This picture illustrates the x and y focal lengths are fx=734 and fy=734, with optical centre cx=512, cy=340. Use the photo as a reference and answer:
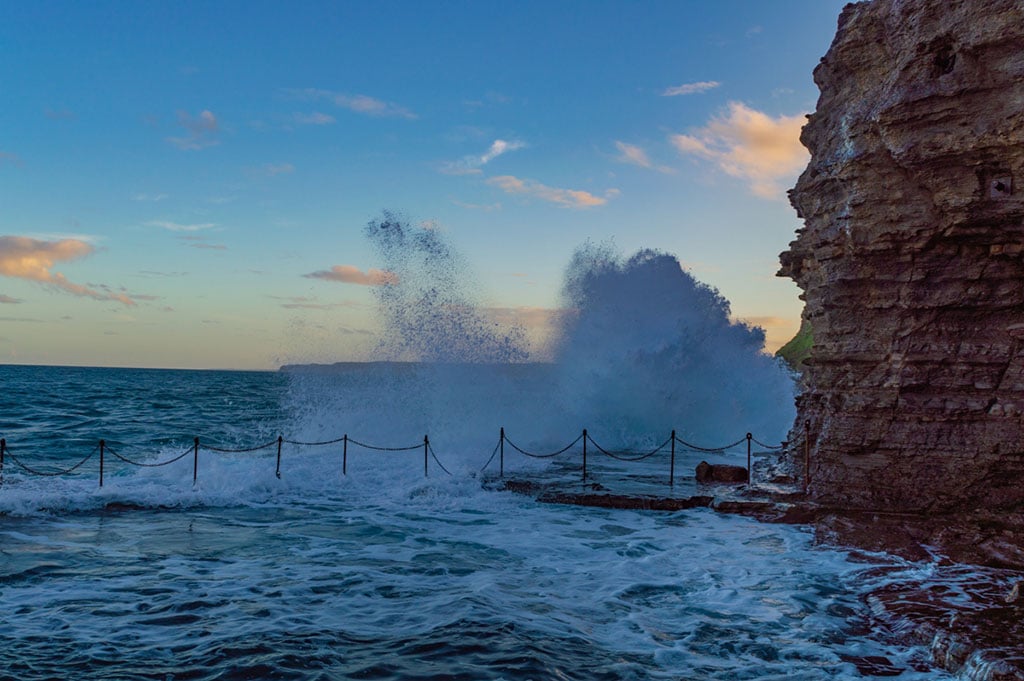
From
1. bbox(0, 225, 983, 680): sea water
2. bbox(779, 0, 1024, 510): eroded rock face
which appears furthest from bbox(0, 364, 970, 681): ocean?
bbox(779, 0, 1024, 510): eroded rock face

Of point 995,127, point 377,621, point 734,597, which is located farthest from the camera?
point 995,127

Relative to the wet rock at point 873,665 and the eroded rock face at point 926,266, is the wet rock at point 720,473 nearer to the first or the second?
the eroded rock face at point 926,266

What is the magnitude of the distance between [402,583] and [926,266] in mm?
9232

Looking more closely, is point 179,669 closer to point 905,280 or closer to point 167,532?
point 167,532

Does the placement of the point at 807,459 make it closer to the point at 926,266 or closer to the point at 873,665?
the point at 926,266

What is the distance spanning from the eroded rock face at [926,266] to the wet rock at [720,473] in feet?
8.88

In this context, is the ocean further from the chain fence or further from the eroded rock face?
the eroded rock face

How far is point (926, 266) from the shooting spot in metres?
11.5

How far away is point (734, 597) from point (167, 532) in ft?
25.9

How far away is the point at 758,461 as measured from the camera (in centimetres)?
1819

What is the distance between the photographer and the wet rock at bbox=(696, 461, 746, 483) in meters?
15.3

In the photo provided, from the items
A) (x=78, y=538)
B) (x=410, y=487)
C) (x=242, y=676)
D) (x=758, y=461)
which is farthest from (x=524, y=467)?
(x=242, y=676)

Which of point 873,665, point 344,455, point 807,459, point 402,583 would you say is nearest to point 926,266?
point 807,459

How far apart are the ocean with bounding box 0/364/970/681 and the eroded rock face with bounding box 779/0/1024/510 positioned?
2.26 metres
